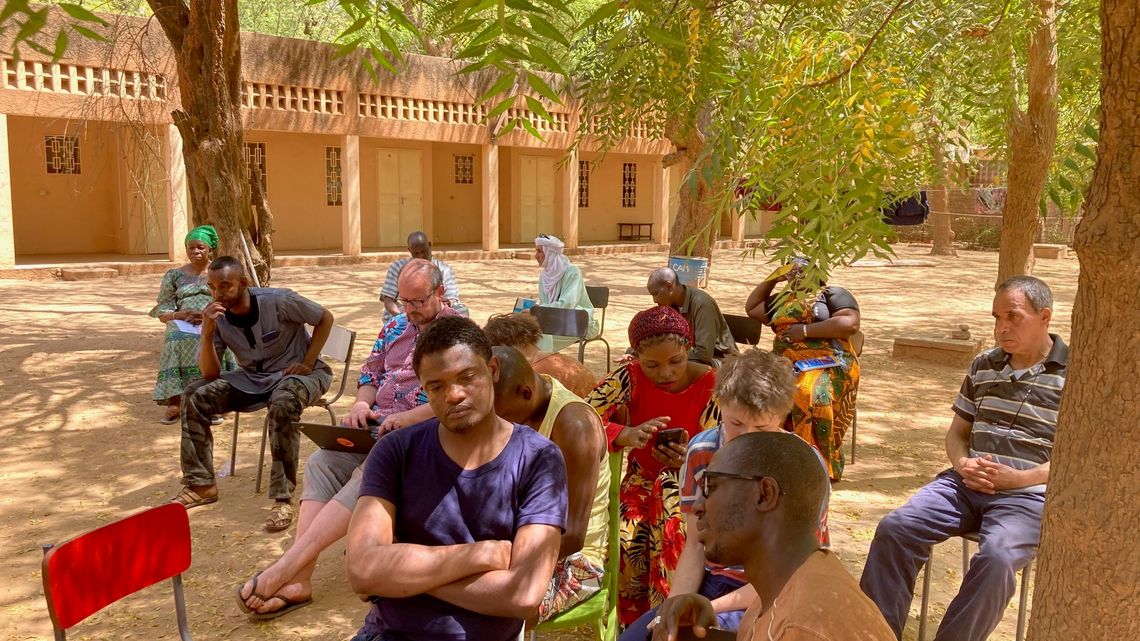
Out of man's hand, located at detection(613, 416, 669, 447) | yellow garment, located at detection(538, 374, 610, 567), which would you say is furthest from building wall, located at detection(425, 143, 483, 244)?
yellow garment, located at detection(538, 374, 610, 567)

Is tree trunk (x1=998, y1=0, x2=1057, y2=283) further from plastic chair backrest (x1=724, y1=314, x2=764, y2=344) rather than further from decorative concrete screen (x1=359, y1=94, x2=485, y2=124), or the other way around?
decorative concrete screen (x1=359, y1=94, x2=485, y2=124)

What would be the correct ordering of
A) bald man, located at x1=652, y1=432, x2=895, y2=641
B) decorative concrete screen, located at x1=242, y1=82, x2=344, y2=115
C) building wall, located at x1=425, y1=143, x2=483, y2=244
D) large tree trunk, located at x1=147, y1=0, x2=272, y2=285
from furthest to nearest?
1. building wall, located at x1=425, y1=143, x2=483, y2=244
2. decorative concrete screen, located at x1=242, y1=82, x2=344, y2=115
3. large tree trunk, located at x1=147, y1=0, x2=272, y2=285
4. bald man, located at x1=652, y1=432, x2=895, y2=641

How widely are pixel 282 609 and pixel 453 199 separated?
66.7 feet

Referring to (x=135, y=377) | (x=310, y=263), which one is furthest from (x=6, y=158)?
(x=135, y=377)

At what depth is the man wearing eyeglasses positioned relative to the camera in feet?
13.0

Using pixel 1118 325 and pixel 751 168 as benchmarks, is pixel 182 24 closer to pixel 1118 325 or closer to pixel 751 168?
pixel 751 168

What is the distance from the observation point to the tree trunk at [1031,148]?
17.5 ft

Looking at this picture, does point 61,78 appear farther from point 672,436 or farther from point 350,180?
point 672,436

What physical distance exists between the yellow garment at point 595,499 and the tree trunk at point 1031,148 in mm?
3356

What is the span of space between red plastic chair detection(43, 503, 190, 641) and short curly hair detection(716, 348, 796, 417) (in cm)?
179

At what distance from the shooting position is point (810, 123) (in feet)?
8.33

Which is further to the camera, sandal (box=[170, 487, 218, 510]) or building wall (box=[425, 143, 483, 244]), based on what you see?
building wall (box=[425, 143, 483, 244])

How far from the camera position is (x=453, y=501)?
8.72 ft

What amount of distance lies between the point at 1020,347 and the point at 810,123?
1.77m
